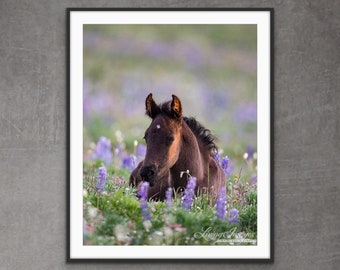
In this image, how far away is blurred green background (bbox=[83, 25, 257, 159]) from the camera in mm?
3656

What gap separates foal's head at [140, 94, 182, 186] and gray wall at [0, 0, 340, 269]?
0.43 m

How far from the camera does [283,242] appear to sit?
3629mm

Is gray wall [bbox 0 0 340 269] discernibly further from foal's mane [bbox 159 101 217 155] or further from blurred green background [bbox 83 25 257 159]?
foal's mane [bbox 159 101 217 155]

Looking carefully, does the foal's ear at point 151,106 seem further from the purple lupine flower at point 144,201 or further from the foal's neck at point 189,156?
the purple lupine flower at point 144,201

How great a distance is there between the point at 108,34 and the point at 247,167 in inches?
39.2

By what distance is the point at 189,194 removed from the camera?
3.63m

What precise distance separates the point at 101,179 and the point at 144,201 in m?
0.25

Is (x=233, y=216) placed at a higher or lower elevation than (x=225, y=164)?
lower

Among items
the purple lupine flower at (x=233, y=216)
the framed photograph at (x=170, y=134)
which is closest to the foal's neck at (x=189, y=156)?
the framed photograph at (x=170, y=134)

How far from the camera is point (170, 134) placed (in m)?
3.66

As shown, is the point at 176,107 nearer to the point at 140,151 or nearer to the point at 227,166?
the point at 140,151

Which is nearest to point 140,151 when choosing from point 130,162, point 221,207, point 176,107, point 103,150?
point 130,162

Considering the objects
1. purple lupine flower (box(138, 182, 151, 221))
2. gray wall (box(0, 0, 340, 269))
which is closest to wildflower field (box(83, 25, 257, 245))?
purple lupine flower (box(138, 182, 151, 221))

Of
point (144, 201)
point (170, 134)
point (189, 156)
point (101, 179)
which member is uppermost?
point (170, 134)
